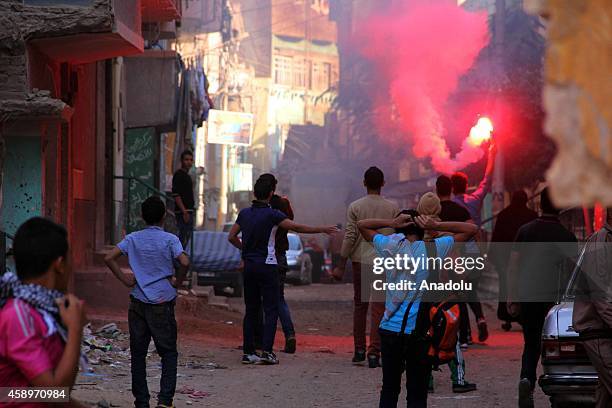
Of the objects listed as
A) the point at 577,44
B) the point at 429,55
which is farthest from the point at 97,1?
the point at 429,55

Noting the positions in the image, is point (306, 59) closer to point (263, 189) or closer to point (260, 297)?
point (260, 297)

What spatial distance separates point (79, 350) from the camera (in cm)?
383

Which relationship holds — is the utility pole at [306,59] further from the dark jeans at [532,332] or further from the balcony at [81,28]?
the dark jeans at [532,332]

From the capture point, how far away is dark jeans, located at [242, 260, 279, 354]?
1191 cm

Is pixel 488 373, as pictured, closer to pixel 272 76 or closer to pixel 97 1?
pixel 97 1

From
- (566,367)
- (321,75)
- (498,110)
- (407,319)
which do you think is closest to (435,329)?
(407,319)

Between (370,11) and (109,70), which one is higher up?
(370,11)

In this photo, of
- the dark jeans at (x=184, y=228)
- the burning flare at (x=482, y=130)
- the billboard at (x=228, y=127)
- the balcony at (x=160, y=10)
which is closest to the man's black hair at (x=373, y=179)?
the dark jeans at (x=184, y=228)

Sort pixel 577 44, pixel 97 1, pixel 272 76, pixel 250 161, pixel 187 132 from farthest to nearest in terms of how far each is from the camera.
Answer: pixel 272 76 < pixel 250 161 < pixel 187 132 < pixel 97 1 < pixel 577 44

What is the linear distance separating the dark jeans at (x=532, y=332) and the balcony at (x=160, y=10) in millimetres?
11940

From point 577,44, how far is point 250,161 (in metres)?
94.2

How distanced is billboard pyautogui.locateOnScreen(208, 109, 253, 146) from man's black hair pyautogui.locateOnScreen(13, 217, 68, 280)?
52.8 meters

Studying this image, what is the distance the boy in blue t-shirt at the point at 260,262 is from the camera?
11.7 meters

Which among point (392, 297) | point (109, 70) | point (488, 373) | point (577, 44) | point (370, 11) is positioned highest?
point (370, 11)
